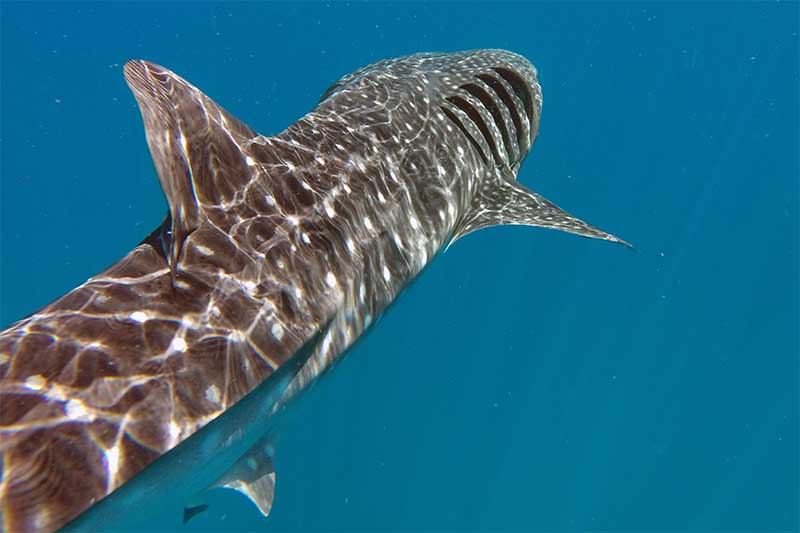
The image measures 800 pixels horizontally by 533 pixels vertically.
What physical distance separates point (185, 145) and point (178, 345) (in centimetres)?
118

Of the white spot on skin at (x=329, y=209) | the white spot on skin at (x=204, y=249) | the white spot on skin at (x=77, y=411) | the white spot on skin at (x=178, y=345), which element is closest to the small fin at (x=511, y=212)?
the white spot on skin at (x=329, y=209)

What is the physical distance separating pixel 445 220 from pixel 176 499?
2915mm

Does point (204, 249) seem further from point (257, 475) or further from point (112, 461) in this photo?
point (257, 475)

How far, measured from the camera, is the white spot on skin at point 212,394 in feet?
9.26

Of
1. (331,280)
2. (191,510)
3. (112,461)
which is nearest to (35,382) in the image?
(112,461)

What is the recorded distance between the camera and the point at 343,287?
151 inches

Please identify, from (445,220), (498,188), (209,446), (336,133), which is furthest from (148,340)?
(498,188)

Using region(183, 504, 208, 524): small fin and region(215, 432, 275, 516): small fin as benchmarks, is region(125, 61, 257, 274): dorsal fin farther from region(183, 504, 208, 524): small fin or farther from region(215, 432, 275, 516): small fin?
region(183, 504, 208, 524): small fin

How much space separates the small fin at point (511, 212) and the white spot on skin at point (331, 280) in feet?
6.07

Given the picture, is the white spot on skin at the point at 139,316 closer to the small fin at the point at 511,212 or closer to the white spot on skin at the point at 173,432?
the white spot on skin at the point at 173,432

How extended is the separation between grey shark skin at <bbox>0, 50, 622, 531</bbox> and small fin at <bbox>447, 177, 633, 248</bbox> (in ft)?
0.07

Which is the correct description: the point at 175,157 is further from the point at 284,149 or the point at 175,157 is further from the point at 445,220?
the point at 445,220

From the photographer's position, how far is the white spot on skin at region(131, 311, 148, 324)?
290cm

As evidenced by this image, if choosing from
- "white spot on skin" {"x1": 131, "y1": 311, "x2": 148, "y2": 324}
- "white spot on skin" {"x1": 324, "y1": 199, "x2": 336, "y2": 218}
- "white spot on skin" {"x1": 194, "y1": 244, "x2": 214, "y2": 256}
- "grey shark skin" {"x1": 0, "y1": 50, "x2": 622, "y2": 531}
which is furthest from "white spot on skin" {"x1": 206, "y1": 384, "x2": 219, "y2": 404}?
"white spot on skin" {"x1": 324, "y1": 199, "x2": 336, "y2": 218}
